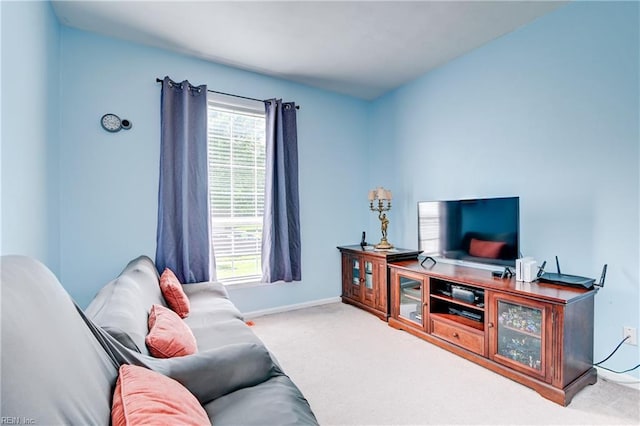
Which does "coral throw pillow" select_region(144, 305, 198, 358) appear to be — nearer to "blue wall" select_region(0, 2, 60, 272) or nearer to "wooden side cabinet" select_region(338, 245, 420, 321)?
"blue wall" select_region(0, 2, 60, 272)

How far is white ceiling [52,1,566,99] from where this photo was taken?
2.28 m

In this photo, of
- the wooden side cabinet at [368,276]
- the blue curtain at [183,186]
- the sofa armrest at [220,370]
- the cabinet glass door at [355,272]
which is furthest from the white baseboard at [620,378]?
the blue curtain at [183,186]

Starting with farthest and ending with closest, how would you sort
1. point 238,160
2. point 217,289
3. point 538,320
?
point 238,160, point 217,289, point 538,320

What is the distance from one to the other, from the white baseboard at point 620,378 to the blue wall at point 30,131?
12.2 ft

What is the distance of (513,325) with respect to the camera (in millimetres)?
2113

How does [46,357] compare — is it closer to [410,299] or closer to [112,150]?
[112,150]

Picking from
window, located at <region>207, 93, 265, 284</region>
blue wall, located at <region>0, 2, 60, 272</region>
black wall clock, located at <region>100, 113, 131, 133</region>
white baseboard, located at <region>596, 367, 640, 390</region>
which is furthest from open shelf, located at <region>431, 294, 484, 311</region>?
black wall clock, located at <region>100, 113, 131, 133</region>

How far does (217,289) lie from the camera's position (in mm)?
2758

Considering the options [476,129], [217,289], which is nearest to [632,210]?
[476,129]

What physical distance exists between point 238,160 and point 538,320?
303cm

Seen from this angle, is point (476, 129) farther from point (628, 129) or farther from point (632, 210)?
point (632, 210)

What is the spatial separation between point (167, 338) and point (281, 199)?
2178 mm

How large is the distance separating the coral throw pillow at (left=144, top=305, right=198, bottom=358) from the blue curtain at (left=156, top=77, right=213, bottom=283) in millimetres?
1318

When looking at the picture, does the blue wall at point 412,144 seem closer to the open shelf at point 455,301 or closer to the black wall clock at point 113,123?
the black wall clock at point 113,123
